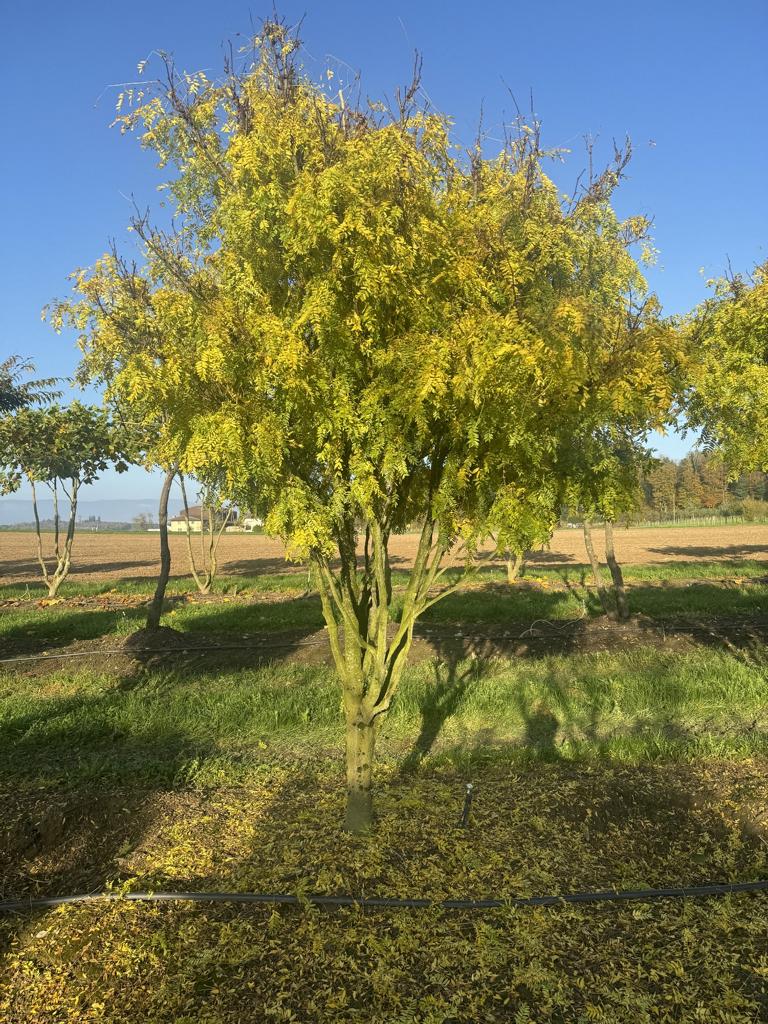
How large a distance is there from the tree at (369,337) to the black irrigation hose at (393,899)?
98 cm

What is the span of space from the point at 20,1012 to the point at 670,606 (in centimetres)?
1590

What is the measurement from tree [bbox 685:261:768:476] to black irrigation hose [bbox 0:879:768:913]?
830cm

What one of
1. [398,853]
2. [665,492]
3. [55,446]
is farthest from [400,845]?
[665,492]

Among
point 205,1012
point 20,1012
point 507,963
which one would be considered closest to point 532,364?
point 507,963

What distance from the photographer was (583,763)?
695 centimetres

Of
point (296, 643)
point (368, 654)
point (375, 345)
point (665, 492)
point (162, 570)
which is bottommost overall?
point (296, 643)

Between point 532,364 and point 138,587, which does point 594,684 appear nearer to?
point 532,364

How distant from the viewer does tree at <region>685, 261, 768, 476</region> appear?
11.0 meters

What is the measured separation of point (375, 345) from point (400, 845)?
3.93 m

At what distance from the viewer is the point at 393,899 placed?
4.44 meters

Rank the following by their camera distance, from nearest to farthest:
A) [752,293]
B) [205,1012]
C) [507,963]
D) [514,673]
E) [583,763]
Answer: [205,1012] < [507,963] < [583,763] < [514,673] < [752,293]

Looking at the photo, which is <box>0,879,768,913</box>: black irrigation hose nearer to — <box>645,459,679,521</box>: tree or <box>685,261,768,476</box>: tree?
<box>685,261,768,476</box>: tree

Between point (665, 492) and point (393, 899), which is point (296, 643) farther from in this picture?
point (665, 492)

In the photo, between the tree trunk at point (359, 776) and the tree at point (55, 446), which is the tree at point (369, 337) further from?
the tree at point (55, 446)
